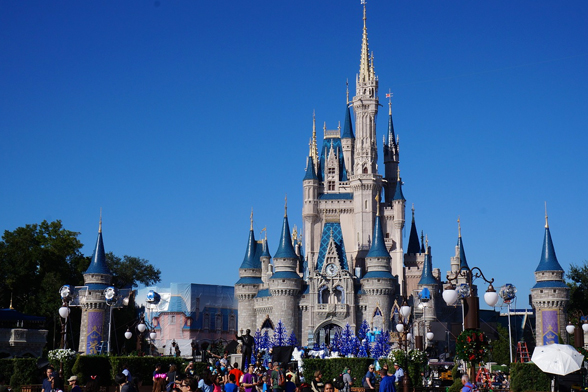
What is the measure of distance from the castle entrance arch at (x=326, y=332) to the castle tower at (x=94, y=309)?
16.9 metres

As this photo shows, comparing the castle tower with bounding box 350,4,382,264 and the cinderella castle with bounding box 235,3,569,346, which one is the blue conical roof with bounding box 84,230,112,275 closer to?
the cinderella castle with bounding box 235,3,569,346

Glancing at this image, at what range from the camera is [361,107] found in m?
80.8

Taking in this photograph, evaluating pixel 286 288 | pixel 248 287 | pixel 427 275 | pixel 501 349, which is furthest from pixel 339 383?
pixel 248 287

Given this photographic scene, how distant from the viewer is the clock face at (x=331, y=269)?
228 feet

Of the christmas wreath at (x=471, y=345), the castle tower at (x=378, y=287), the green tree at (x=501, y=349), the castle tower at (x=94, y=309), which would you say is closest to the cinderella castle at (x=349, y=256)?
the castle tower at (x=378, y=287)

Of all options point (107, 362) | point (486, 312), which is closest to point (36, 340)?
point (107, 362)

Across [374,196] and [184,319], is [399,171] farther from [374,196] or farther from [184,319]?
[184,319]

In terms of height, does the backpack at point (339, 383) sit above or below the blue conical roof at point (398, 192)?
below

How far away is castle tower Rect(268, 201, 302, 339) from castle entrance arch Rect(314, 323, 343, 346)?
5.25 ft

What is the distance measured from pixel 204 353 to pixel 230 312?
4494 centimetres

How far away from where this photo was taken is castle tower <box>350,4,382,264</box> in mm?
77000

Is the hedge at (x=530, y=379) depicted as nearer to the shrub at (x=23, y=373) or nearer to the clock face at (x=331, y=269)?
the shrub at (x=23, y=373)

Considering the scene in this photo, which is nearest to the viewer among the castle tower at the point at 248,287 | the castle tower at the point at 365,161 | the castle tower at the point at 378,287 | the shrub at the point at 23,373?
the shrub at the point at 23,373

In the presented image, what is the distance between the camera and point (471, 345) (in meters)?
20.0
